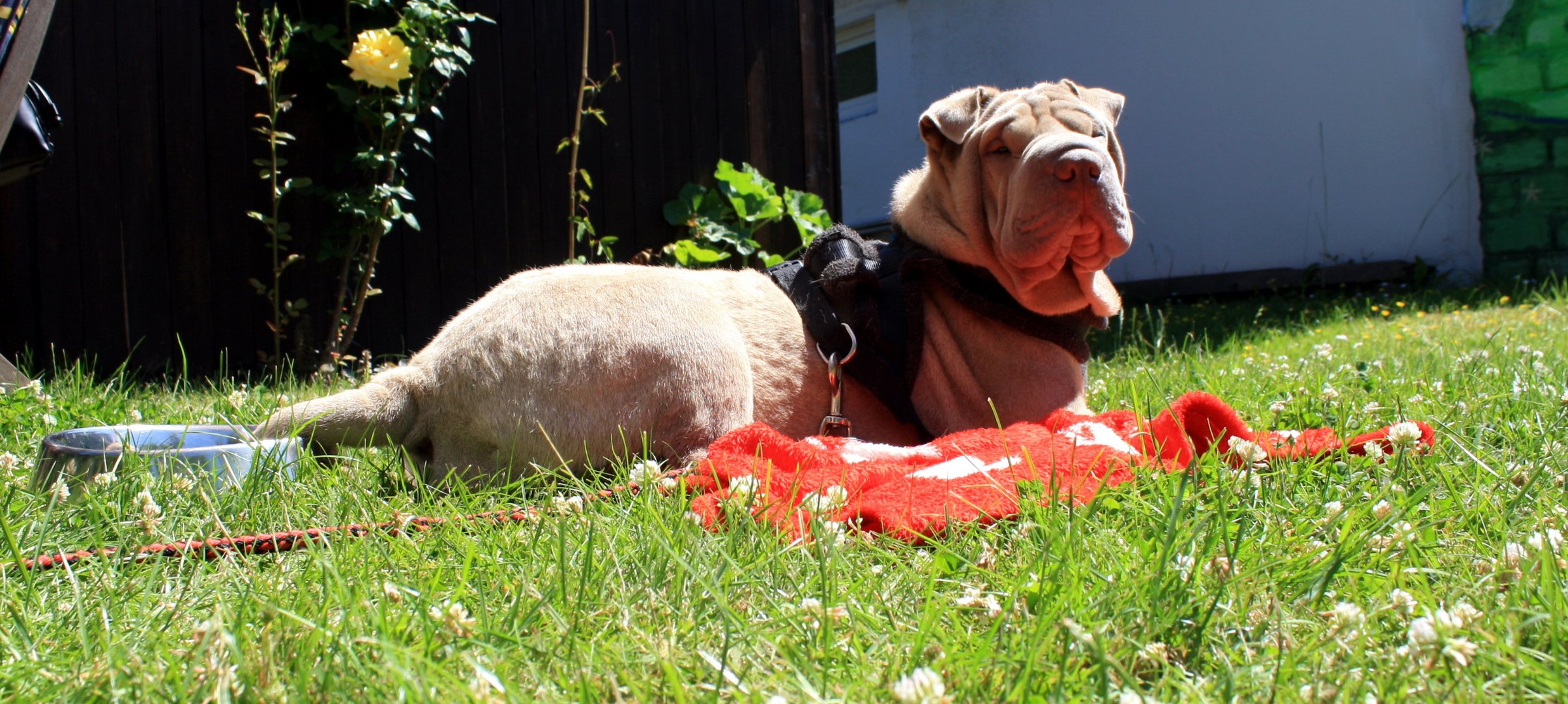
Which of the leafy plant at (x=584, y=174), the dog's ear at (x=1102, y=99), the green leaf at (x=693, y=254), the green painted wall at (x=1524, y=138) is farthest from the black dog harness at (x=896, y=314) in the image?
the green painted wall at (x=1524, y=138)

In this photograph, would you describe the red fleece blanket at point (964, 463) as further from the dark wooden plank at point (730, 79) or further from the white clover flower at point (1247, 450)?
the dark wooden plank at point (730, 79)

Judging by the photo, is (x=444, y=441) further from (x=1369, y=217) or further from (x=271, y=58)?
(x=1369, y=217)

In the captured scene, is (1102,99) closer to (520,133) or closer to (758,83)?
(520,133)

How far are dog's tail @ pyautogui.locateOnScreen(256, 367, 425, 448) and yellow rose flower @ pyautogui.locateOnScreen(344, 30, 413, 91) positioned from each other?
2.27 meters

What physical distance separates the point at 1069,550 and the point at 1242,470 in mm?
736

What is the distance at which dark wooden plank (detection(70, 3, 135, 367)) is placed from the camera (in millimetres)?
4504

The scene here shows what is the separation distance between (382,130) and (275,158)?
498mm

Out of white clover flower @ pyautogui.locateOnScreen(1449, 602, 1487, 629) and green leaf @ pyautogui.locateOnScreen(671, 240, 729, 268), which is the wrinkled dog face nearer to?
white clover flower @ pyautogui.locateOnScreen(1449, 602, 1487, 629)

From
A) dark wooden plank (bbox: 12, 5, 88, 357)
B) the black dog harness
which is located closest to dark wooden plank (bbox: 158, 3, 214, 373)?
dark wooden plank (bbox: 12, 5, 88, 357)

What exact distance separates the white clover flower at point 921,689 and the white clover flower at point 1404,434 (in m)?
1.31

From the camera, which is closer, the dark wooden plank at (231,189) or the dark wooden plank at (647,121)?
the dark wooden plank at (231,189)

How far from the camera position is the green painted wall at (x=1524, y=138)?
7887mm

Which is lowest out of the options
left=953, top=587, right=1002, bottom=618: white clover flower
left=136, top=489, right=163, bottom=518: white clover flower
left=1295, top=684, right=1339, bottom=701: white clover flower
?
left=1295, top=684, right=1339, bottom=701: white clover flower

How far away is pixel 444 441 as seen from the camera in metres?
2.44
